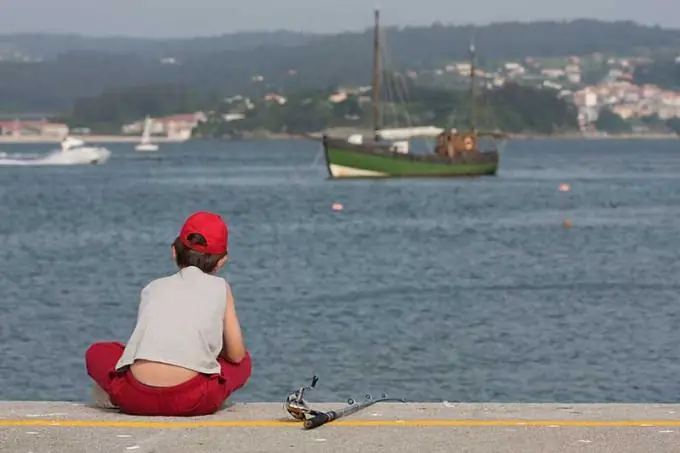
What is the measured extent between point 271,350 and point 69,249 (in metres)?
26.4

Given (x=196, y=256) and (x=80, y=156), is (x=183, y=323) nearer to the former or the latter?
(x=196, y=256)

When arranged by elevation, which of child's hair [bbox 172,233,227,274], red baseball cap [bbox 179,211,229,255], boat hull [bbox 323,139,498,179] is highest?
red baseball cap [bbox 179,211,229,255]

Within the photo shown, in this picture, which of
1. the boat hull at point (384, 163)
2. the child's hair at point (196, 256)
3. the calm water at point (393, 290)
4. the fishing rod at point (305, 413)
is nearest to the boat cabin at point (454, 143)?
the boat hull at point (384, 163)

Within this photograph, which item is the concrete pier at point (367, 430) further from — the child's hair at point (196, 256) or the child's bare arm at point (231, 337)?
the child's hair at point (196, 256)

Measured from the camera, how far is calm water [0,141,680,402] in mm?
22828

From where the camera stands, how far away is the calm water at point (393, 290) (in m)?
22.8

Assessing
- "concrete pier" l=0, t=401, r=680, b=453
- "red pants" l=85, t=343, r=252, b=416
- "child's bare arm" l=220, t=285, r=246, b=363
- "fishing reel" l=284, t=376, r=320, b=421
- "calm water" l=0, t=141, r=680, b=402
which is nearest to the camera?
"concrete pier" l=0, t=401, r=680, b=453

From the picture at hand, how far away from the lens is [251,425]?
8266mm

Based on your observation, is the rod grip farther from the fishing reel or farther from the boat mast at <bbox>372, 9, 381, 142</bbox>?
the boat mast at <bbox>372, 9, 381, 142</bbox>

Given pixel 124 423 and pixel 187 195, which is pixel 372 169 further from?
pixel 124 423

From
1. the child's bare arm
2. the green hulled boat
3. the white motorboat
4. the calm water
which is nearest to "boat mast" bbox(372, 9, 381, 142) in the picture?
the green hulled boat

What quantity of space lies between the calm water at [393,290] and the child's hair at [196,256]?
1206 centimetres

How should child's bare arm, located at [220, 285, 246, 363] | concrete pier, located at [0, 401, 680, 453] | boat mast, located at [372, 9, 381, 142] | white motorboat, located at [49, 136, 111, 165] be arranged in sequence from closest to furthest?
concrete pier, located at [0, 401, 680, 453]
child's bare arm, located at [220, 285, 246, 363]
boat mast, located at [372, 9, 381, 142]
white motorboat, located at [49, 136, 111, 165]

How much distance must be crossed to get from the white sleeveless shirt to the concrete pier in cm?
28
